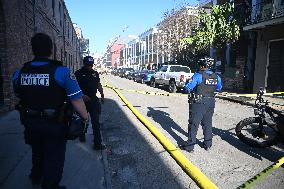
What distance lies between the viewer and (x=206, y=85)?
556 cm

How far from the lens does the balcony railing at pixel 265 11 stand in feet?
58.3

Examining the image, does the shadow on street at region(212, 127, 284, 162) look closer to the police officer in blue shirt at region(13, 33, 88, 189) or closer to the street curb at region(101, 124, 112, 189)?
the street curb at region(101, 124, 112, 189)

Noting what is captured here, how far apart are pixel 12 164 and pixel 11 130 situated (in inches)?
101

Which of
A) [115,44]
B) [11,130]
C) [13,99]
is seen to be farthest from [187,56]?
[115,44]

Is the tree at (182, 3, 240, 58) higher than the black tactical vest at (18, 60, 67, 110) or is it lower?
higher

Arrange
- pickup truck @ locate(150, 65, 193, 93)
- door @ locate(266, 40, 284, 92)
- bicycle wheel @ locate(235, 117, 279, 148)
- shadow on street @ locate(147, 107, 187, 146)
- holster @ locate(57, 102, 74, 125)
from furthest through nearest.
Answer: pickup truck @ locate(150, 65, 193, 93) < door @ locate(266, 40, 284, 92) < shadow on street @ locate(147, 107, 187, 146) < bicycle wheel @ locate(235, 117, 279, 148) < holster @ locate(57, 102, 74, 125)

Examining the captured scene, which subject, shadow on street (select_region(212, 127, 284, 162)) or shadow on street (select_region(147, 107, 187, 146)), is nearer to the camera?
shadow on street (select_region(212, 127, 284, 162))

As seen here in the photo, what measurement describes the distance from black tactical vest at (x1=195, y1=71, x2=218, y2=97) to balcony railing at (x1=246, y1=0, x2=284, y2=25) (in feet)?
46.6

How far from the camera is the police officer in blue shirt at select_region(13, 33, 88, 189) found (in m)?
3.24

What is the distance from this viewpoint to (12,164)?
502cm

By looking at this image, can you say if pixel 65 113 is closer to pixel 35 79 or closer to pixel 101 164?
pixel 35 79

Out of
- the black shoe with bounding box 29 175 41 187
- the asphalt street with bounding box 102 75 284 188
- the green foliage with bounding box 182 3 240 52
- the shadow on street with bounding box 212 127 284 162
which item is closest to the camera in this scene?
the black shoe with bounding box 29 175 41 187

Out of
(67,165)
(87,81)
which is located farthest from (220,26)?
(67,165)

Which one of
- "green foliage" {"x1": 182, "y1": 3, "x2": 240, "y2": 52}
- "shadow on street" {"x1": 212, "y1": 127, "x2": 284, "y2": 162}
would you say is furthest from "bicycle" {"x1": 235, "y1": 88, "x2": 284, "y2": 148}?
"green foliage" {"x1": 182, "y1": 3, "x2": 240, "y2": 52}
